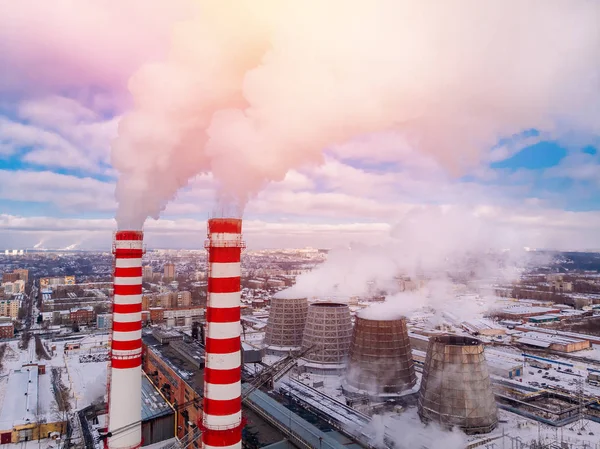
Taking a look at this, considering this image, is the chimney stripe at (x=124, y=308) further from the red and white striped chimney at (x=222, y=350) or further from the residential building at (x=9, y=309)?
the residential building at (x=9, y=309)

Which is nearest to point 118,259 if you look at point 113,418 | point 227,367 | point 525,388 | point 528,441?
point 113,418

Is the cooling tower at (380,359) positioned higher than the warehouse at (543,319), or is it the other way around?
the cooling tower at (380,359)

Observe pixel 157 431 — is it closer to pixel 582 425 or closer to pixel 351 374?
pixel 351 374

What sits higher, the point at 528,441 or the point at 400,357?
the point at 400,357

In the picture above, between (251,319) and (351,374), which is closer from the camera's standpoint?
(351,374)

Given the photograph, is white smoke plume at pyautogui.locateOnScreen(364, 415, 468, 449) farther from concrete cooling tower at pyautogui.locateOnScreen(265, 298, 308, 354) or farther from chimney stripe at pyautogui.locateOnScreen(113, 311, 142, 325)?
concrete cooling tower at pyautogui.locateOnScreen(265, 298, 308, 354)

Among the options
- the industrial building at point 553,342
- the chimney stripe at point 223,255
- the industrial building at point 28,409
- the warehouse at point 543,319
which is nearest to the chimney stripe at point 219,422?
the chimney stripe at point 223,255
